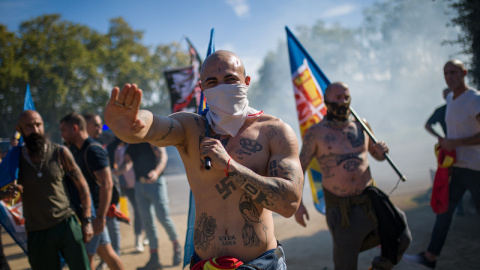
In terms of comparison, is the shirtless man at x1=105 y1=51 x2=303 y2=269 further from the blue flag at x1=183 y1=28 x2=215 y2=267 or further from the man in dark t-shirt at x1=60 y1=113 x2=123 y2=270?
the man in dark t-shirt at x1=60 y1=113 x2=123 y2=270

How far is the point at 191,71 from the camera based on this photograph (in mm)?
6598

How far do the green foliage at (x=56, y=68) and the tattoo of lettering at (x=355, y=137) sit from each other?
851 inches

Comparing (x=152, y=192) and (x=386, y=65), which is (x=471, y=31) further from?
(x=386, y=65)

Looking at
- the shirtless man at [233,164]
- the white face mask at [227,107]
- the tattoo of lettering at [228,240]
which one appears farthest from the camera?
the white face mask at [227,107]

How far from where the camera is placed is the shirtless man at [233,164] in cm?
191

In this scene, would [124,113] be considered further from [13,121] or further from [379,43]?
[379,43]

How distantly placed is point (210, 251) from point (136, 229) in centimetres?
461

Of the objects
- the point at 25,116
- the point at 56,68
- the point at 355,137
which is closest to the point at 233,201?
the point at 355,137

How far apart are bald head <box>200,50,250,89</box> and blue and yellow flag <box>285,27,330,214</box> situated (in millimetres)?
2830

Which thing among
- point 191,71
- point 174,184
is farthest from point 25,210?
point 174,184

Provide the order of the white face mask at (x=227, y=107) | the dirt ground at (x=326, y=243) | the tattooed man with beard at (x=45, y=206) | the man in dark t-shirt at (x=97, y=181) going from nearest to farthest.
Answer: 1. the white face mask at (x=227, y=107)
2. the tattooed man with beard at (x=45, y=206)
3. the man in dark t-shirt at (x=97, y=181)
4. the dirt ground at (x=326, y=243)

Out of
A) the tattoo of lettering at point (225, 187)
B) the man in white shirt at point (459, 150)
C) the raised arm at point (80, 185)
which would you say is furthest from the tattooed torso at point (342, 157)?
the raised arm at point (80, 185)

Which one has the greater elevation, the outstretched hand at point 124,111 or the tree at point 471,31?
the tree at point 471,31

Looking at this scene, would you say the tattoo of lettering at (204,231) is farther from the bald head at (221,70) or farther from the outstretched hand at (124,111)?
the bald head at (221,70)
